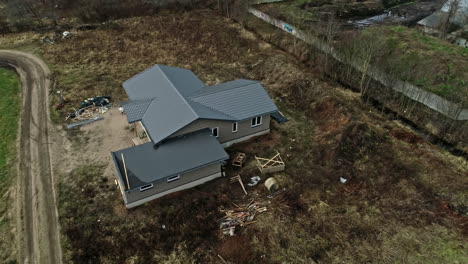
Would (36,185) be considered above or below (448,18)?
below

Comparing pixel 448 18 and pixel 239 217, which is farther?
pixel 448 18

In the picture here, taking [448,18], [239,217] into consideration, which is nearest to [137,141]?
[239,217]

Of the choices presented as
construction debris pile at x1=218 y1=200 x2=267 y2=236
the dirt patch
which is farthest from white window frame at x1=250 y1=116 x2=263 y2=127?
the dirt patch

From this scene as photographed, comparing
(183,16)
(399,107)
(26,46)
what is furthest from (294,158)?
(26,46)

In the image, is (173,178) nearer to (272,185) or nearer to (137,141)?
(137,141)

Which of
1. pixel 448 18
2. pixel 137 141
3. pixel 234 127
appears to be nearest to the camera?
pixel 137 141

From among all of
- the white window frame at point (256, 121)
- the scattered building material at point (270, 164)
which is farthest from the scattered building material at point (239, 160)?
the white window frame at point (256, 121)

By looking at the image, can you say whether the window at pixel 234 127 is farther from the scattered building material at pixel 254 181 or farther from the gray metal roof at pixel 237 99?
the scattered building material at pixel 254 181
